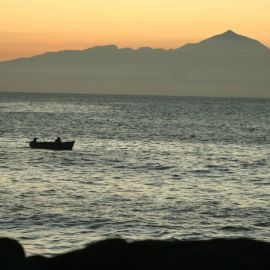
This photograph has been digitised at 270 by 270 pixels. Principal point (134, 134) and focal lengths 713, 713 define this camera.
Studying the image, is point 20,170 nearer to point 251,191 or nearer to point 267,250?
point 251,191

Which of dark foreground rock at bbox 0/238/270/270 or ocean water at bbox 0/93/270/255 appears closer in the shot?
dark foreground rock at bbox 0/238/270/270

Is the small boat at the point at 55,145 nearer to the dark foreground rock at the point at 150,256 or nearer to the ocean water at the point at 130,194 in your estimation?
the ocean water at the point at 130,194

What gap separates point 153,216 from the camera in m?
27.3

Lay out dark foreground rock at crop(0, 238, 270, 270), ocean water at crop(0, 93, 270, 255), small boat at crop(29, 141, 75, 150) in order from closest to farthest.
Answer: dark foreground rock at crop(0, 238, 270, 270)
ocean water at crop(0, 93, 270, 255)
small boat at crop(29, 141, 75, 150)

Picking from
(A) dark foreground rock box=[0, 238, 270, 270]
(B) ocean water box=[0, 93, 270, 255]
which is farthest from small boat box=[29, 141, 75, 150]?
(A) dark foreground rock box=[0, 238, 270, 270]

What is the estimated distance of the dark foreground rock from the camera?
5680 millimetres

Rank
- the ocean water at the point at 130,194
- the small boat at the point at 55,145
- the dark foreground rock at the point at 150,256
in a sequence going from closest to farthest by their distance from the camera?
the dark foreground rock at the point at 150,256
the ocean water at the point at 130,194
the small boat at the point at 55,145

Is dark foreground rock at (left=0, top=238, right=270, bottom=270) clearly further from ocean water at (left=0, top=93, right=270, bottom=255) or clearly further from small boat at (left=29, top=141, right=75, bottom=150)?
small boat at (left=29, top=141, right=75, bottom=150)

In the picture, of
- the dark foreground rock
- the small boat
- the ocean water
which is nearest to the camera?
the dark foreground rock

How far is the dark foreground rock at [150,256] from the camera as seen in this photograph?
568 cm

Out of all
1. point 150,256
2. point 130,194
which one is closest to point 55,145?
point 130,194

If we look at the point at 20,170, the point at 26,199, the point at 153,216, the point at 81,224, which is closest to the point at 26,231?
the point at 81,224

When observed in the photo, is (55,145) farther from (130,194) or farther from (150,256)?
(150,256)

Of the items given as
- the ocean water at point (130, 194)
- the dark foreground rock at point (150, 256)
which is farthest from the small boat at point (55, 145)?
the dark foreground rock at point (150, 256)
